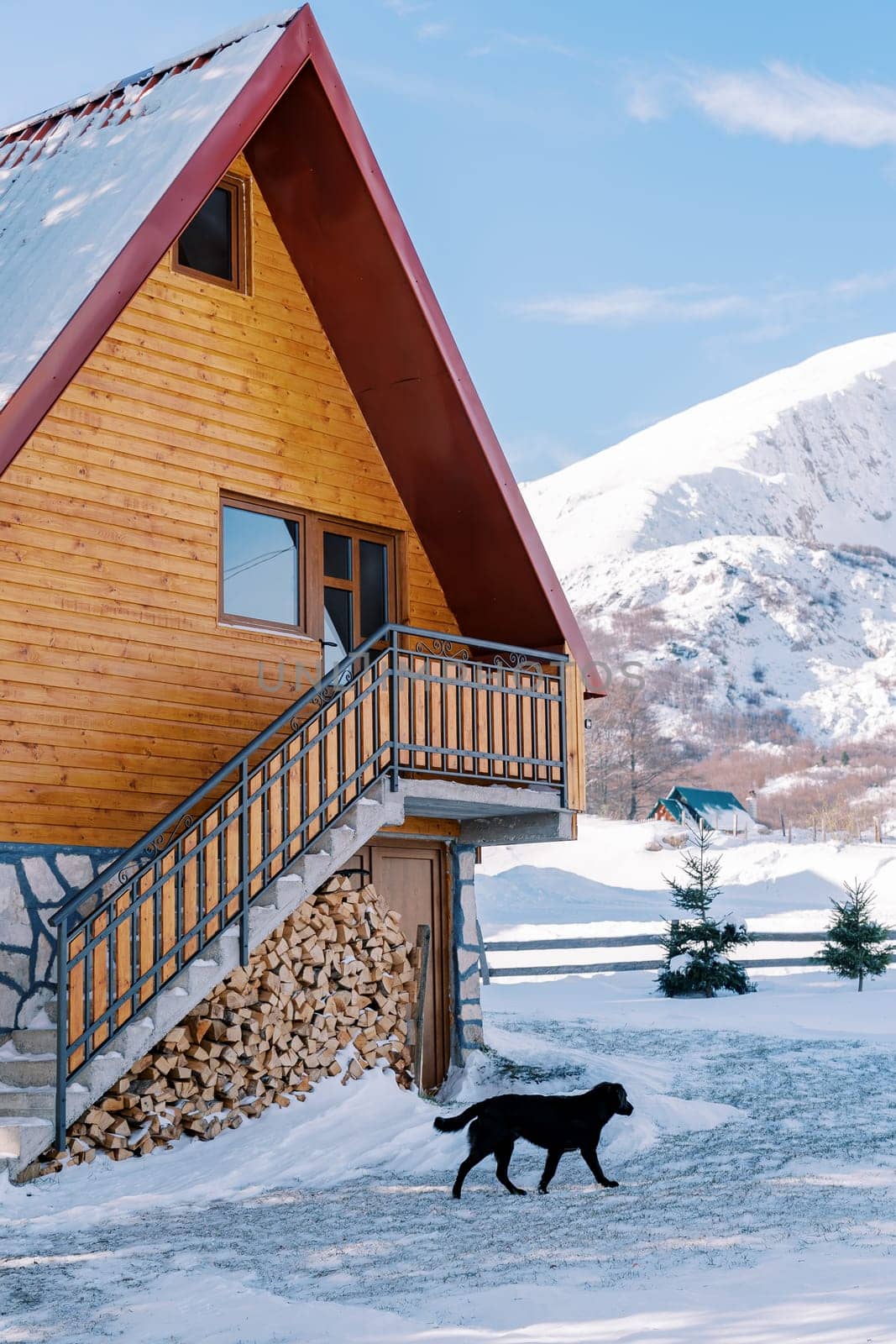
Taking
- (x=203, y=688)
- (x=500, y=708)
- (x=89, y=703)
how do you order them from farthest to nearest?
1. (x=500, y=708)
2. (x=203, y=688)
3. (x=89, y=703)

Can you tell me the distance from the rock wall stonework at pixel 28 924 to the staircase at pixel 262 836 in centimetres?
20

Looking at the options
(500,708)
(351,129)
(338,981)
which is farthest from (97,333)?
(338,981)

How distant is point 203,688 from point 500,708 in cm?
248

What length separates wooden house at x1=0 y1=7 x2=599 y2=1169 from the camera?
10047mm

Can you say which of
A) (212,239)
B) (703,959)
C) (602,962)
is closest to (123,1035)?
(212,239)

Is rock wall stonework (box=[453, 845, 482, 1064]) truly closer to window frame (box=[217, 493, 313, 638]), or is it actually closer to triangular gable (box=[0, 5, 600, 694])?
triangular gable (box=[0, 5, 600, 694])

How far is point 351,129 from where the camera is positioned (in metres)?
11.8

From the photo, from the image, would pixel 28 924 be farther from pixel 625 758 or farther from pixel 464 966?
pixel 625 758

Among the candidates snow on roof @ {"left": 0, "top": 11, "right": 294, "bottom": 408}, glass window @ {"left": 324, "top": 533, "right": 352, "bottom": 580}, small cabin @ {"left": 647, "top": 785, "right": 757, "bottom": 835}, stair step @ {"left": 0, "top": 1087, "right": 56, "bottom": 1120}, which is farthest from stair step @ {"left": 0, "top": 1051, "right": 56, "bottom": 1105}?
small cabin @ {"left": 647, "top": 785, "right": 757, "bottom": 835}

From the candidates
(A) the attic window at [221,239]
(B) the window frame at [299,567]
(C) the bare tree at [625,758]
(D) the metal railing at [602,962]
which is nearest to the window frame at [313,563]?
(B) the window frame at [299,567]

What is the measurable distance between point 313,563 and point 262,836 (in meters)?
3.05

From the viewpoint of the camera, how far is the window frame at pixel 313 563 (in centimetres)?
1205

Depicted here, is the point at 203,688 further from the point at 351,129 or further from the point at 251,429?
the point at 351,129

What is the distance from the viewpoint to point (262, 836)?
10.5 m
